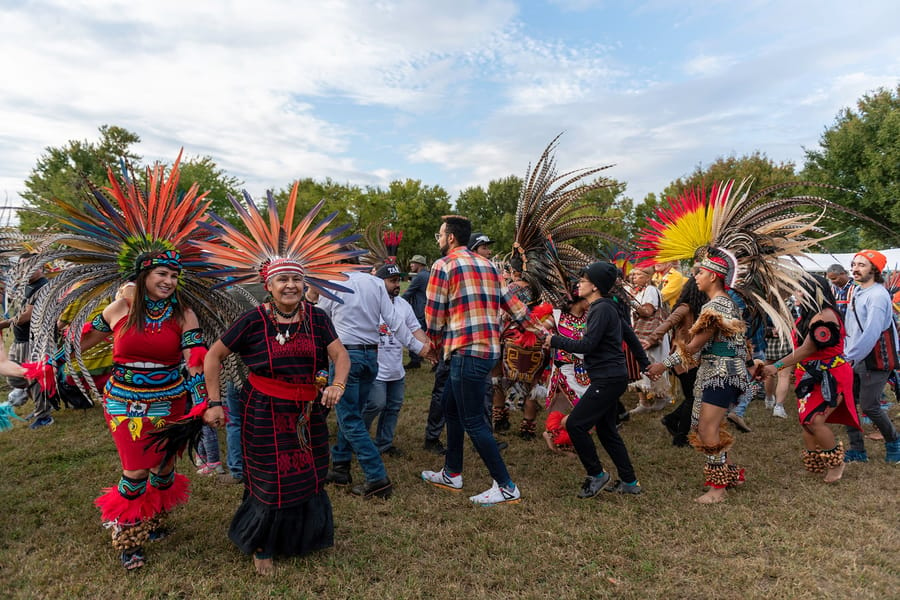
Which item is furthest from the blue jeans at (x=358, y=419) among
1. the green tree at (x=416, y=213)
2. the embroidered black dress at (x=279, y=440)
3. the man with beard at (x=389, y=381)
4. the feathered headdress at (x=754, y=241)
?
the green tree at (x=416, y=213)

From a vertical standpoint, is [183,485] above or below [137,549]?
above

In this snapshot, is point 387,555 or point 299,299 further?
point 387,555

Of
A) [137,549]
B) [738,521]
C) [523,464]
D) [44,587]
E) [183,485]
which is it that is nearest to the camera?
[44,587]

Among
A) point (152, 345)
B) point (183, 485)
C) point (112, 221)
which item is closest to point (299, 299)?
point (152, 345)

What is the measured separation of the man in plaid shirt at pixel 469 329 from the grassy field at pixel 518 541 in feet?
1.45

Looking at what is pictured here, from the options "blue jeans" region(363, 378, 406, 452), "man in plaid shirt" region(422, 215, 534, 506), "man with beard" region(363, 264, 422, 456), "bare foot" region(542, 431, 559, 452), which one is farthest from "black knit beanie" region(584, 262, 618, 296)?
"blue jeans" region(363, 378, 406, 452)

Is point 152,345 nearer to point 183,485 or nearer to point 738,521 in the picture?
point 183,485

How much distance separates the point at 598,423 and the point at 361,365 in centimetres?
198

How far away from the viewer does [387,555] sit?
3.30 m

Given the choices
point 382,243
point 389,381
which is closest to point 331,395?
point 389,381

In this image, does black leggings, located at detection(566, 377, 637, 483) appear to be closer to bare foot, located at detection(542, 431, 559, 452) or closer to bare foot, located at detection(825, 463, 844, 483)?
bare foot, located at detection(542, 431, 559, 452)

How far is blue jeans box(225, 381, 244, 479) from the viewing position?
4.39m

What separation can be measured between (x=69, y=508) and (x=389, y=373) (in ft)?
8.67

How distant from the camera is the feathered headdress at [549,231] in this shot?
5.04 metres
